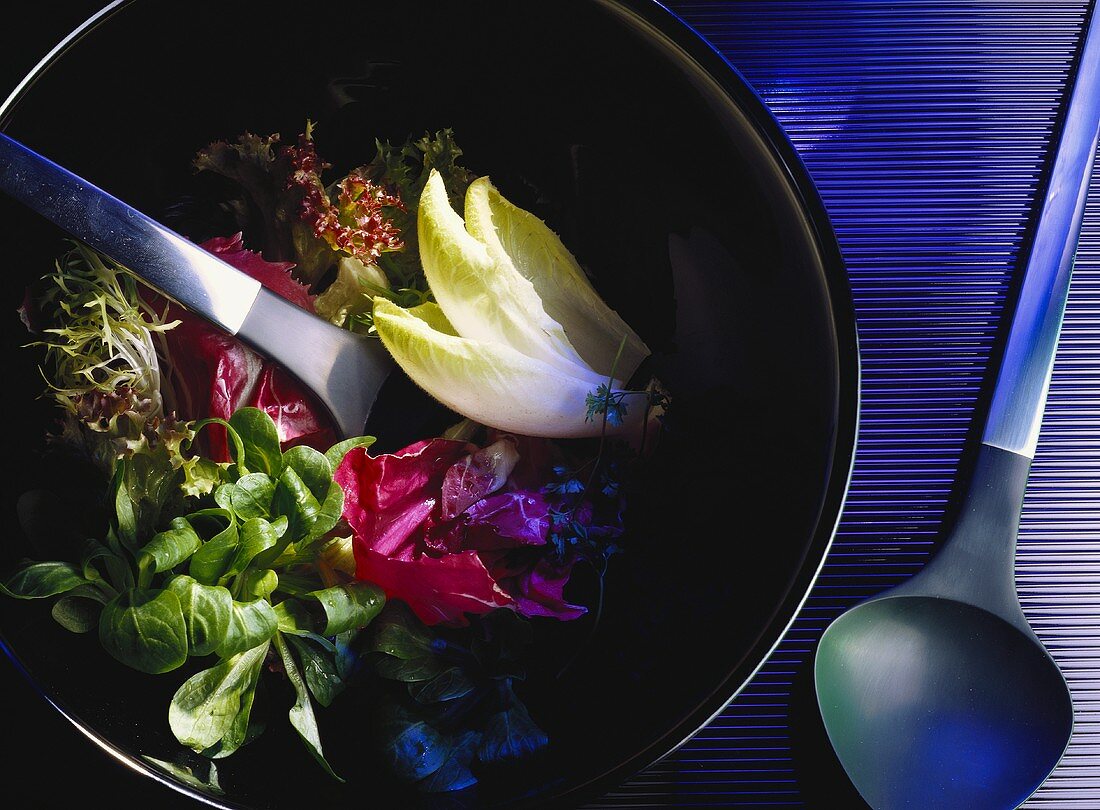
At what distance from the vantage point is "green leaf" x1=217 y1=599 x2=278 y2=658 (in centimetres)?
57

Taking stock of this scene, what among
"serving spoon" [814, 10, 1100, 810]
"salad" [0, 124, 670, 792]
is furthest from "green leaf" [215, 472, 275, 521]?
"serving spoon" [814, 10, 1100, 810]

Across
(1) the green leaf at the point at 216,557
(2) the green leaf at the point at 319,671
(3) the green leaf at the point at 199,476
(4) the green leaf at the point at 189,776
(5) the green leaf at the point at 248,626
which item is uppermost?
(3) the green leaf at the point at 199,476

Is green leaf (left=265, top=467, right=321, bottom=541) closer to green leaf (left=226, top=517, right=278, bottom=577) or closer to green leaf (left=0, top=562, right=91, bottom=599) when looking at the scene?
green leaf (left=226, top=517, right=278, bottom=577)

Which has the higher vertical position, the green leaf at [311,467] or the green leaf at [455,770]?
the green leaf at [311,467]

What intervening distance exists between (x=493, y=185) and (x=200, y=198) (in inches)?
11.5

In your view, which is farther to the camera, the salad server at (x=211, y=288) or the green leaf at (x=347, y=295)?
the green leaf at (x=347, y=295)

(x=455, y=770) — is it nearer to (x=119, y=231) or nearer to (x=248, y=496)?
(x=248, y=496)

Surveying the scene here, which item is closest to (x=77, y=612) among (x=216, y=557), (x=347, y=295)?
(x=216, y=557)

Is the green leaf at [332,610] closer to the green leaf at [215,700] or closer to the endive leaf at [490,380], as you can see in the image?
the green leaf at [215,700]

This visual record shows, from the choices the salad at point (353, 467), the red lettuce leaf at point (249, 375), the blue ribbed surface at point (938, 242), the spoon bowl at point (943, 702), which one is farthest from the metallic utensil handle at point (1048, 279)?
the red lettuce leaf at point (249, 375)

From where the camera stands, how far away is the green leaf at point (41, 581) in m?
0.58

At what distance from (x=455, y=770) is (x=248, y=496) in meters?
0.30

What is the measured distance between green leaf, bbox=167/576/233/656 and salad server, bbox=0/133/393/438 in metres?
0.20

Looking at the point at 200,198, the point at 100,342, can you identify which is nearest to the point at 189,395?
the point at 100,342
